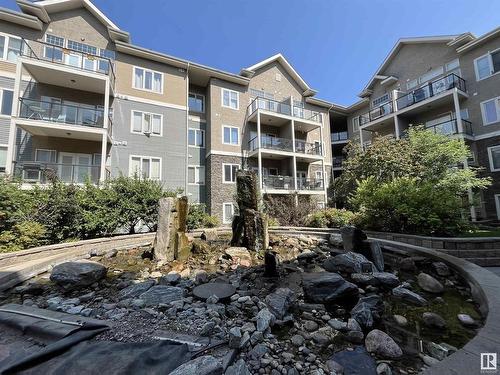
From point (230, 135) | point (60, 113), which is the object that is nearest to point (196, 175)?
point (230, 135)

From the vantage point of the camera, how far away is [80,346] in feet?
7.86

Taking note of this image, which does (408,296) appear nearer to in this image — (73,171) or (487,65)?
(73,171)

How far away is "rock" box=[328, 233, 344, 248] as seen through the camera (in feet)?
28.4

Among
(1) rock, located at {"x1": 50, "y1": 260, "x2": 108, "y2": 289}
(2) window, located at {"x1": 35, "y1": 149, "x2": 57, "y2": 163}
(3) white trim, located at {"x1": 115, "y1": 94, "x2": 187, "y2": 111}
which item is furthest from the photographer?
(3) white trim, located at {"x1": 115, "y1": 94, "x2": 187, "y2": 111}

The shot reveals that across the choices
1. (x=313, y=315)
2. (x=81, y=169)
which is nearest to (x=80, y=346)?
(x=313, y=315)

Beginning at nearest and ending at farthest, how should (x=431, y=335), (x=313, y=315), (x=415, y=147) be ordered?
(x=431, y=335) → (x=313, y=315) → (x=415, y=147)

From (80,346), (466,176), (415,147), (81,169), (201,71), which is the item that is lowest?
(80,346)

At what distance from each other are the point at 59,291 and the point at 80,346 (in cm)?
312

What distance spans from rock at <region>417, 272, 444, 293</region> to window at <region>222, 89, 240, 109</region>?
1744cm

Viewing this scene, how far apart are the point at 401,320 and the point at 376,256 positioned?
3051 millimetres

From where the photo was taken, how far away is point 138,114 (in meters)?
16.0

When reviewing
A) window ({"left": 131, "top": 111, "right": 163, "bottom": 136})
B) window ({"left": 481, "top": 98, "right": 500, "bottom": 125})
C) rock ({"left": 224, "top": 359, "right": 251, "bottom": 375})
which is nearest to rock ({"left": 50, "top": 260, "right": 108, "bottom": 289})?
rock ({"left": 224, "top": 359, "right": 251, "bottom": 375})

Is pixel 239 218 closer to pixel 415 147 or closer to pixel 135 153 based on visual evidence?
pixel 135 153

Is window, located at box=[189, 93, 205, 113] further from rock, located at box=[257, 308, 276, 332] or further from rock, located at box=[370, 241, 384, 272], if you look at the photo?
rock, located at box=[257, 308, 276, 332]
